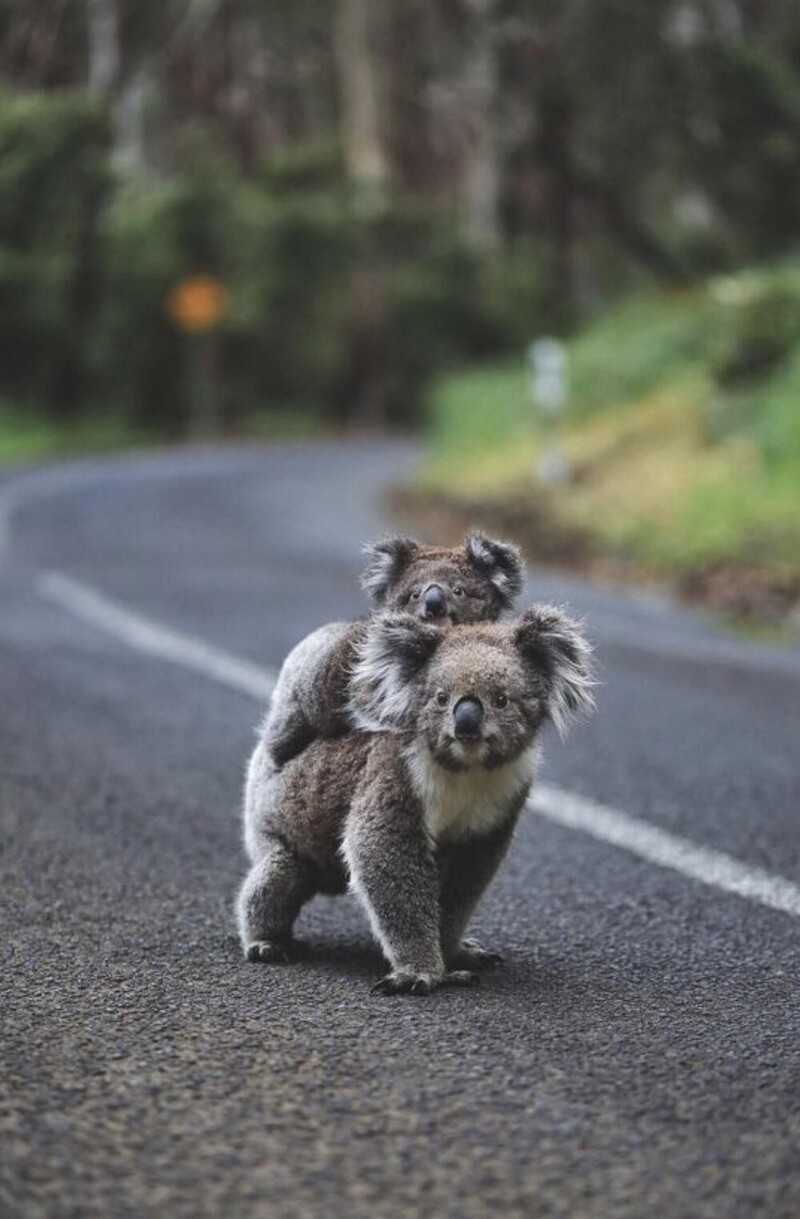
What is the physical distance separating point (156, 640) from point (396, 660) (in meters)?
6.68

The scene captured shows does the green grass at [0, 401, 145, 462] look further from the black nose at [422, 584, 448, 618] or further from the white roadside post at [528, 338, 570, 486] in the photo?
the black nose at [422, 584, 448, 618]

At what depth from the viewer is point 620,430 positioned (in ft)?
66.3

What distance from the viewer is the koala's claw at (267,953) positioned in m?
4.37

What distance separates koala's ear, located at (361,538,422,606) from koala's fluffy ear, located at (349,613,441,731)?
0.72 metres

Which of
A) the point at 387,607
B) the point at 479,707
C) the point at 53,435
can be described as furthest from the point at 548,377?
the point at 479,707

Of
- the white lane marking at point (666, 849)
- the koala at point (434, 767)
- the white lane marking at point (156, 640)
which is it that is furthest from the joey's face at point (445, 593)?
the white lane marking at point (156, 640)

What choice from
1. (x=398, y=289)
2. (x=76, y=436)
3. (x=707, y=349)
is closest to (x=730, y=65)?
(x=707, y=349)

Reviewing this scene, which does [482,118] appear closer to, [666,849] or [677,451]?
[677,451]

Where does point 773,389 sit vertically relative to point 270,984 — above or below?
above

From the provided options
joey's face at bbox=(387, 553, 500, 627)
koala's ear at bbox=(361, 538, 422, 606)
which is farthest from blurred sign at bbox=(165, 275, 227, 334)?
joey's face at bbox=(387, 553, 500, 627)

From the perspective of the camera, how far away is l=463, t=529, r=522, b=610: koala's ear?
463 centimetres

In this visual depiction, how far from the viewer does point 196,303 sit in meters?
40.8

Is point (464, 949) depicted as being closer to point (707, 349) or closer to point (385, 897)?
point (385, 897)

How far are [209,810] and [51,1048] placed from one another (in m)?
2.82
